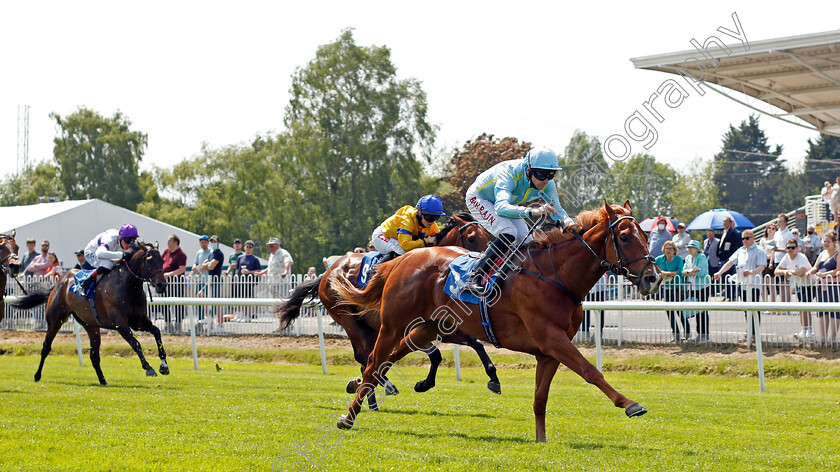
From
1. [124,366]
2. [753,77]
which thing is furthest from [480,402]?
[753,77]

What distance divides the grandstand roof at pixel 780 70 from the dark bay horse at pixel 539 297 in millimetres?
10294

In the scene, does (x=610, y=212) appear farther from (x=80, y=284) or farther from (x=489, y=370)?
(x=80, y=284)

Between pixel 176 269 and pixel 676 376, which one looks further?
pixel 176 269

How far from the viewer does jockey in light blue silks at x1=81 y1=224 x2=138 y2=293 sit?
34.9ft

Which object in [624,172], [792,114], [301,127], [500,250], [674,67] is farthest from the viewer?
[624,172]

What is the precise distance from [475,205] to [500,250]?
0.77m

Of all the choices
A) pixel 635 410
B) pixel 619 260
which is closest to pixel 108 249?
pixel 619 260

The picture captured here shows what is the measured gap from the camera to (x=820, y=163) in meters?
64.0

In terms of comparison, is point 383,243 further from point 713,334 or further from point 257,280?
point 257,280

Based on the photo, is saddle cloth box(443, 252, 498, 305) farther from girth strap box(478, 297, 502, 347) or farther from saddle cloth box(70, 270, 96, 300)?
saddle cloth box(70, 270, 96, 300)

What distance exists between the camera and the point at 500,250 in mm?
6348

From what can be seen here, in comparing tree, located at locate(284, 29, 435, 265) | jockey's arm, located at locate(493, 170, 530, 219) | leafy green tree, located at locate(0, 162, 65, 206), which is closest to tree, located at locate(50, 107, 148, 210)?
leafy green tree, located at locate(0, 162, 65, 206)

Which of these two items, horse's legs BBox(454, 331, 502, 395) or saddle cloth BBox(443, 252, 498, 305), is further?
horse's legs BBox(454, 331, 502, 395)

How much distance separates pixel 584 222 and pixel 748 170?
232ft
